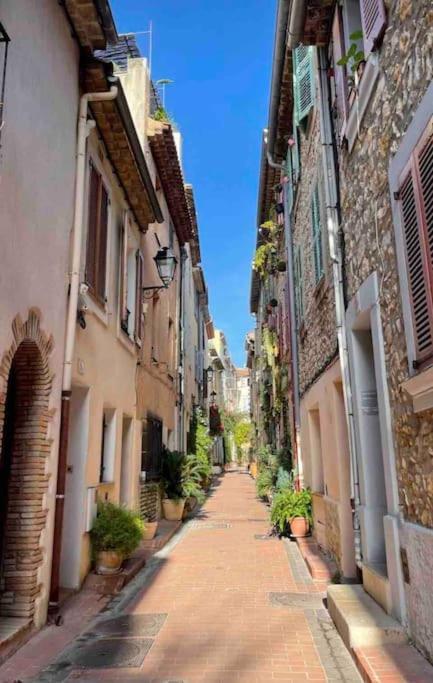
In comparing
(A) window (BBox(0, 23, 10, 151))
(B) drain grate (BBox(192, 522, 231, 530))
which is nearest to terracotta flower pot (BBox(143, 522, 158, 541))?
(B) drain grate (BBox(192, 522, 231, 530))

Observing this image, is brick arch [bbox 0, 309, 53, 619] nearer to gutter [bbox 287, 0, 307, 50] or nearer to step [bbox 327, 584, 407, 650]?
step [bbox 327, 584, 407, 650]

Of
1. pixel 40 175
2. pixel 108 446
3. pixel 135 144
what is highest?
pixel 135 144

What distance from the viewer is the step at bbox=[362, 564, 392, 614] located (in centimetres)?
470

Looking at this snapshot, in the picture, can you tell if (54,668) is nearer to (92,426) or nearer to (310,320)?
(92,426)

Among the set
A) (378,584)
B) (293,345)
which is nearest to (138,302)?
(293,345)

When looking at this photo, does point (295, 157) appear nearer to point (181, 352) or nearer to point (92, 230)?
point (92, 230)

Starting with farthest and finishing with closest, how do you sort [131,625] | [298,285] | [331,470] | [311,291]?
1. [298,285]
2. [311,291]
3. [331,470]
4. [131,625]

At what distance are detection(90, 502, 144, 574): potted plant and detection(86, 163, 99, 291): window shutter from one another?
3.08 metres

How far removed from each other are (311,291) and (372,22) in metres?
4.92

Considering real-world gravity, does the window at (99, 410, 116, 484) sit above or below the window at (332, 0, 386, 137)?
below

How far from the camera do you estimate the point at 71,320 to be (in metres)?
6.23

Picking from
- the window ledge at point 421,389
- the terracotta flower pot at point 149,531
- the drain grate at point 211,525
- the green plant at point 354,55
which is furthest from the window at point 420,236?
the drain grate at point 211,525

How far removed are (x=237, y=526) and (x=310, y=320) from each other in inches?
223

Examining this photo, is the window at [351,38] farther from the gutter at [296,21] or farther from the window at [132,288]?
the window at [132,288]
